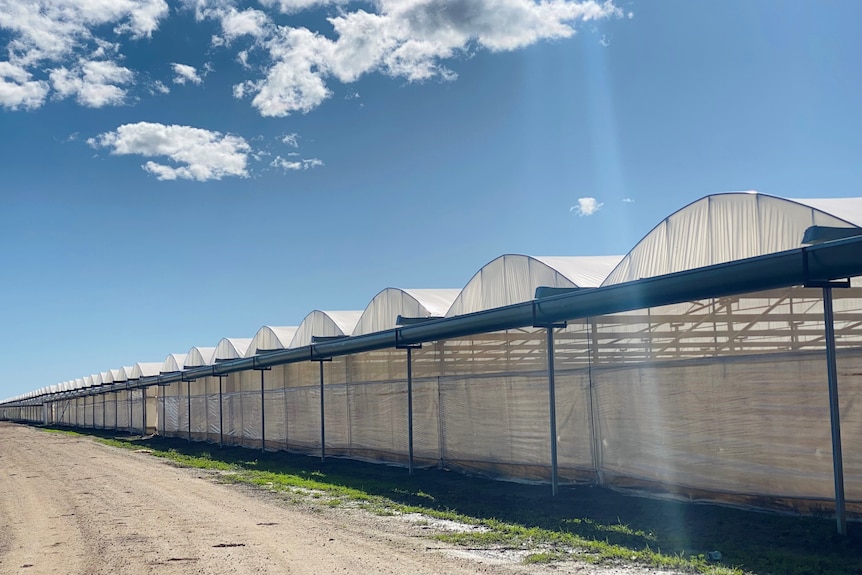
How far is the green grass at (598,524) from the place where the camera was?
29.4 ft

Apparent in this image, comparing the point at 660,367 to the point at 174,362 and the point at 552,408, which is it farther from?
the point at 174,362

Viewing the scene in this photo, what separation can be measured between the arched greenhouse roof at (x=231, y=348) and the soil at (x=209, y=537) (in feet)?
62.9

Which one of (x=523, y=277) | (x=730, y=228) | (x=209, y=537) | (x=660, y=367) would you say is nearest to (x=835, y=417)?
Answer: (x=660, y=367)

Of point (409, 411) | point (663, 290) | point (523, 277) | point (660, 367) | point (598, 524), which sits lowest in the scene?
point (598, 524)

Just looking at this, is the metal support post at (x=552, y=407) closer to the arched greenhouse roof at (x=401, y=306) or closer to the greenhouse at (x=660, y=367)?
the greenhouse at (x=660, y=367)

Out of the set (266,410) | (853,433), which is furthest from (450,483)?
(266,410)

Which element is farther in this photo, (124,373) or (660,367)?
(124,373)

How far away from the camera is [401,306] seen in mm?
23188

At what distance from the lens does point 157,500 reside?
1559 cm

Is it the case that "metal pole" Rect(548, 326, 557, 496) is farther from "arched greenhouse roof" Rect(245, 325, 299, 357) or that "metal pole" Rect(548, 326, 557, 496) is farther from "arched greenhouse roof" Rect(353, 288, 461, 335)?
"arched greenhouse roof" Rect(245, 325, 299, 357)

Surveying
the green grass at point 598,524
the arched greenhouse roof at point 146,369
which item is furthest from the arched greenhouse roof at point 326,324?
the arched greenhouse roof at point 146,369

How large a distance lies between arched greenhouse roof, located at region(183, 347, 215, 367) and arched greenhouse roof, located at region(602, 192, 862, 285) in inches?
1269

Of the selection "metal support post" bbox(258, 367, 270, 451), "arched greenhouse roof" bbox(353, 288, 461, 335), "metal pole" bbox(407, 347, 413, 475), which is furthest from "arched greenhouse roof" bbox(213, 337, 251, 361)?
"metal pole" bbox(407, 347, 413, 475)

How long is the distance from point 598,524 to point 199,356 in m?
36.2
